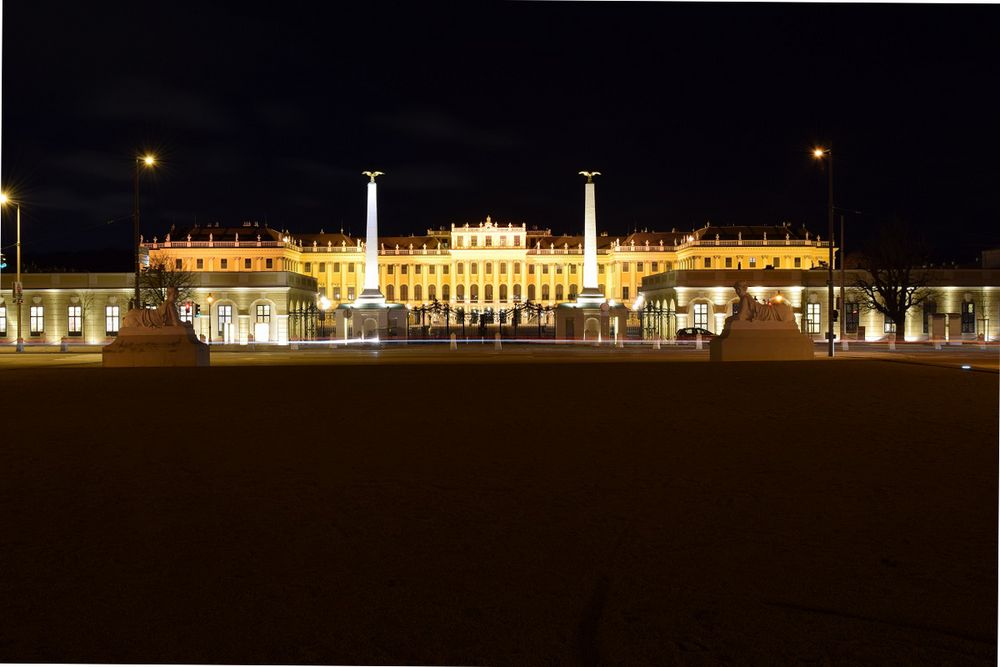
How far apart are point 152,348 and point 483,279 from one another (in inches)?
4205

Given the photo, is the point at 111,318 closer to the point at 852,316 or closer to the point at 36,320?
the point at 36,320

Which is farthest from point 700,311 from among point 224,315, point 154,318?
point 154,318

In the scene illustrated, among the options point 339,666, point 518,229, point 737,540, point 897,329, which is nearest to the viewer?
point 339,666

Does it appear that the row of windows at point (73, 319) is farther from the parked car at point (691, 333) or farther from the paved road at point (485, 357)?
the parked car at point (691, 333)

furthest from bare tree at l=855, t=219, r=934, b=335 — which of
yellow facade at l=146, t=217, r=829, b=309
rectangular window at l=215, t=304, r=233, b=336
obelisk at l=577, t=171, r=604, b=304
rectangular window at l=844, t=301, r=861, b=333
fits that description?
yellow facade at l=146, t=217, r=829, b=309

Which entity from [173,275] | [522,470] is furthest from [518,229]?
[522,470]

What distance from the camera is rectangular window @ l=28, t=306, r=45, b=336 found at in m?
58.8

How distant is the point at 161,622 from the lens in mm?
5121

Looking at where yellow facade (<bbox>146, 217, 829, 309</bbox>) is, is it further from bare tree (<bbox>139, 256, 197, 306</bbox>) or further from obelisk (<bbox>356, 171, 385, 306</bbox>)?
obelisk (<bbox>356, 171, 385, 306</bbox>)

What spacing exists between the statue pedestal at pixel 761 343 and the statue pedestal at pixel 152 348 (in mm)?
16216

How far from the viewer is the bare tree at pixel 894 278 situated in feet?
179

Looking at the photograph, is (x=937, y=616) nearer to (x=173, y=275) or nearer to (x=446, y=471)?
(x=446, y=471)

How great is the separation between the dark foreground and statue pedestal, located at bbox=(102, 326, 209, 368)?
1448cm

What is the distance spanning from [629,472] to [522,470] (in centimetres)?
106
